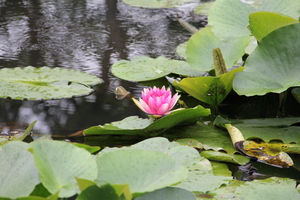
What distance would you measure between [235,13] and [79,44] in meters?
1.09

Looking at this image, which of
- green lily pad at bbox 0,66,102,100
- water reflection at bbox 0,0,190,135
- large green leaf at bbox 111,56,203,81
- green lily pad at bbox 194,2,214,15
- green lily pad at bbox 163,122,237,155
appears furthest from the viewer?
green lily pad at bbox 194,2,214,15

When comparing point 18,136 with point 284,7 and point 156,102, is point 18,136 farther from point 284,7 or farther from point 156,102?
point 284,7

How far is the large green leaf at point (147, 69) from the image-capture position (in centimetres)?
182

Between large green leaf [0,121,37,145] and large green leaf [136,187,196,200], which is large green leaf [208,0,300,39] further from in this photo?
large green leaf [136,187,196,200]

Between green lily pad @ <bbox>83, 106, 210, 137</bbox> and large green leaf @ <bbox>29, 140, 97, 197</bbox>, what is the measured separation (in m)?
0.53

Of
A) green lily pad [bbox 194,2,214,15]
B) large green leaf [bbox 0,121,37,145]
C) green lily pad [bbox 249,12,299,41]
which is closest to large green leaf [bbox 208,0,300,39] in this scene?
green lily pad [bbox 249,12,299,41]

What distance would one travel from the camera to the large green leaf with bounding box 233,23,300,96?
1.34 m

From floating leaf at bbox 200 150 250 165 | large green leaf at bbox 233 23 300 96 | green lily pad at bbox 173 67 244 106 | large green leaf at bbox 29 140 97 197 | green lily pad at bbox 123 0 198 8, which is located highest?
large green leaf at bbox 29 140 97 197

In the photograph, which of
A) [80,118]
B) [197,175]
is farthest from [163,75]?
[197,175]

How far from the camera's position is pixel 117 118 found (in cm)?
144

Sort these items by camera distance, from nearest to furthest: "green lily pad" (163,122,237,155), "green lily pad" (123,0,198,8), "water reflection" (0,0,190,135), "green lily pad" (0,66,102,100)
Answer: "green lily pad" (163,122,237,155)
"water reflection" (0,0,190,135)
"green lily pad" (0,66,102,100)
"green lily pad" (123,0,198,8)

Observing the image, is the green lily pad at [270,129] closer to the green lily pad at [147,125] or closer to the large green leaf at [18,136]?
the green lily pad at [147,125]

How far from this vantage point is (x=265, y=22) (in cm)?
140

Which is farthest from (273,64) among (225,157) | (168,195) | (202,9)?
(202,9)
